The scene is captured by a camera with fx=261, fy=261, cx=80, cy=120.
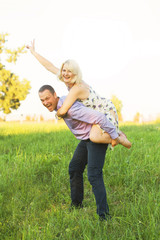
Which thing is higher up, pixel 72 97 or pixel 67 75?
pixel 67 75

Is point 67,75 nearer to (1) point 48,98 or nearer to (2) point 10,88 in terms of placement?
(1) point 48,98

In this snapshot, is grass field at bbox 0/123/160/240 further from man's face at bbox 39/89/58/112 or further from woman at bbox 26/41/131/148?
man's face at bbox 39/89/58/112

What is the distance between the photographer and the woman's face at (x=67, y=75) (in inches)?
116

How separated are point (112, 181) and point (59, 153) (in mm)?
1936

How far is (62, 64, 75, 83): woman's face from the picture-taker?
9.65ft

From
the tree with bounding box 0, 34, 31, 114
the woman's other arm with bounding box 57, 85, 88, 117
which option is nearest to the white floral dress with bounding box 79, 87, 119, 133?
the woman's other arm with bounding box 57, 85, 88, 117

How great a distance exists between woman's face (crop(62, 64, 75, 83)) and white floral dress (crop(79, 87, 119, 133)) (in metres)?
0.26

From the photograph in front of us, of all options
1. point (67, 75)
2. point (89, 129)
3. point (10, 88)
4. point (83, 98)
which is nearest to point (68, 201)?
point (89, 129)

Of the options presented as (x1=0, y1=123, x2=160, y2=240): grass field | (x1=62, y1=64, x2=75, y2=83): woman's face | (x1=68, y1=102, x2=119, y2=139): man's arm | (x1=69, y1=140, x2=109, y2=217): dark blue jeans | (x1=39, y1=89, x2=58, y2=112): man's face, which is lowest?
(x1=0, y1=123, x2=160, y2=240): grass field

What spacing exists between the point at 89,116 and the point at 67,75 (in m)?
0.54

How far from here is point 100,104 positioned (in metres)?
→ 3.04

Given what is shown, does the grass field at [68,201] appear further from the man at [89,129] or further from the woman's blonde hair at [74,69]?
the woman's blonde hair at [74,69]

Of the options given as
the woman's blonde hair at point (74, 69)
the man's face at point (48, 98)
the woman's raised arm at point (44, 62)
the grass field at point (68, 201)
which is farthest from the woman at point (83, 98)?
the grass field at point (68, 201)

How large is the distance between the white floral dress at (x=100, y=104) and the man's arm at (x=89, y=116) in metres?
0.11
